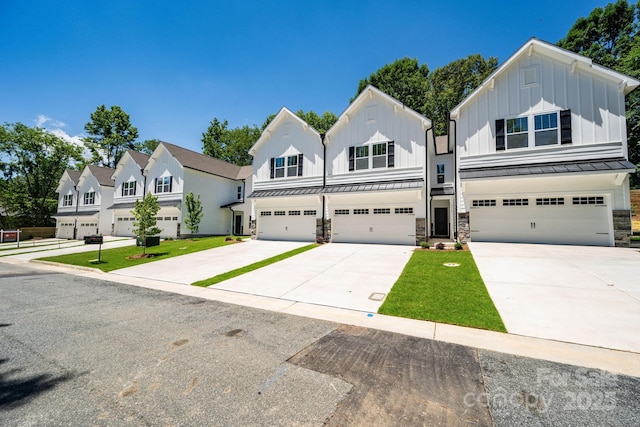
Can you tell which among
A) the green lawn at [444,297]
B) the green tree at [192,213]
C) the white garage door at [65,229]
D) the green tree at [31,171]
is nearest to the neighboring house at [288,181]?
the green tree at [192,213]

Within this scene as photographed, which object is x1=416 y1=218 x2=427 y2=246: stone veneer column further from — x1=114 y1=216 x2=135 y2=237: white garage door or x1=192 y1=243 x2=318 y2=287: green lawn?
x1=114 y1=216 x2=135 y2=237: white garage door

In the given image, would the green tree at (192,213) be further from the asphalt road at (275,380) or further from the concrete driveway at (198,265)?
the asphalt road at (275,380)

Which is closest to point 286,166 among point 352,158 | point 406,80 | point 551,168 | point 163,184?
point 352,158

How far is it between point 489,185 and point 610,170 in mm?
4654

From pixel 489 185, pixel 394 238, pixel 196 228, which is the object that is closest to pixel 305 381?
pixel 394 238

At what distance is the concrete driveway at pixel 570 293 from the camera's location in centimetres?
479

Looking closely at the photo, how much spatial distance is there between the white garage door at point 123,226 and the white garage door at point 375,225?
23.0m

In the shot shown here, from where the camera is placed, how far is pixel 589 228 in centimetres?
1308

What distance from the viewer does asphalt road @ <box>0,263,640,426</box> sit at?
2.75 meters

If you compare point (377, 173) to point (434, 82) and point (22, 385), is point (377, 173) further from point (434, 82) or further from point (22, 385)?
point (434, 82)

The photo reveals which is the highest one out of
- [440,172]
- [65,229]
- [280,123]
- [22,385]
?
[280,123]

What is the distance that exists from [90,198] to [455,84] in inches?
1890

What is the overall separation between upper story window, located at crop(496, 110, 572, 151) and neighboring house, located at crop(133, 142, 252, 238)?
22.9 meters

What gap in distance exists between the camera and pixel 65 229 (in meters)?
33.3
